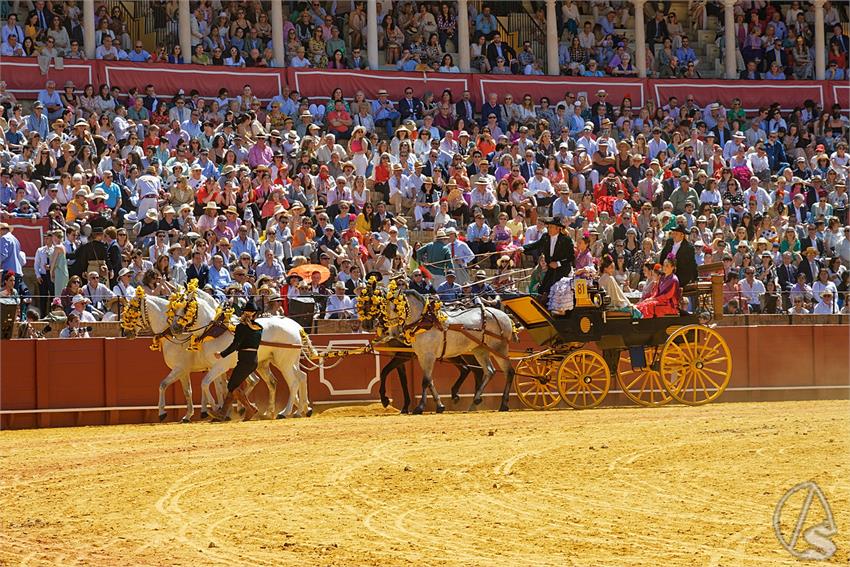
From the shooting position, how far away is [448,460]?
14359mm

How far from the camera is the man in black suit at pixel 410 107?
30.7m

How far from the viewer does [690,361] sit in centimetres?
2095

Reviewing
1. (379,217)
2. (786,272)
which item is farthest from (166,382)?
(786,272)

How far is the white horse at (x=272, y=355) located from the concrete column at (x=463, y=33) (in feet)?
50.8

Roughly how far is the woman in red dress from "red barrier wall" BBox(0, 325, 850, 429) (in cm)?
213

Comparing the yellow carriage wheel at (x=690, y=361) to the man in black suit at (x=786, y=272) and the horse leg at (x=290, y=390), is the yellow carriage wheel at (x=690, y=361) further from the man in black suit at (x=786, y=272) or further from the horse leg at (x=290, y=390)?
the horse leg at (x=290, y=390)

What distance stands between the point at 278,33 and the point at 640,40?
933cm

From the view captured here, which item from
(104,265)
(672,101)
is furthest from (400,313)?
(672,101)

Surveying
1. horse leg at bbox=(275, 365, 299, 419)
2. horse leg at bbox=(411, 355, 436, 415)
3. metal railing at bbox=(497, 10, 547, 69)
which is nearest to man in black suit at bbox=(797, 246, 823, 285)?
horse leg at bbox=(411, 355, 436, 415)

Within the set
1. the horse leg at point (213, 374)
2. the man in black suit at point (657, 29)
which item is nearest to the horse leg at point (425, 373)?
the horse leg at point (213, 374)

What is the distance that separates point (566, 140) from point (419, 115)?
3140mm

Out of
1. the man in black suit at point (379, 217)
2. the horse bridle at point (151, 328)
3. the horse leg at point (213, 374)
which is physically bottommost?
the horse leg at point (213, 374)

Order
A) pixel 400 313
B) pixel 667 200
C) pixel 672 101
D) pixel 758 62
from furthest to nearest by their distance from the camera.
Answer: pixel 758 62
pixel 672 101
pixel 667 200
pixel 400 313

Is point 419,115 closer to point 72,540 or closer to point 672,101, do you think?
point 672,101
